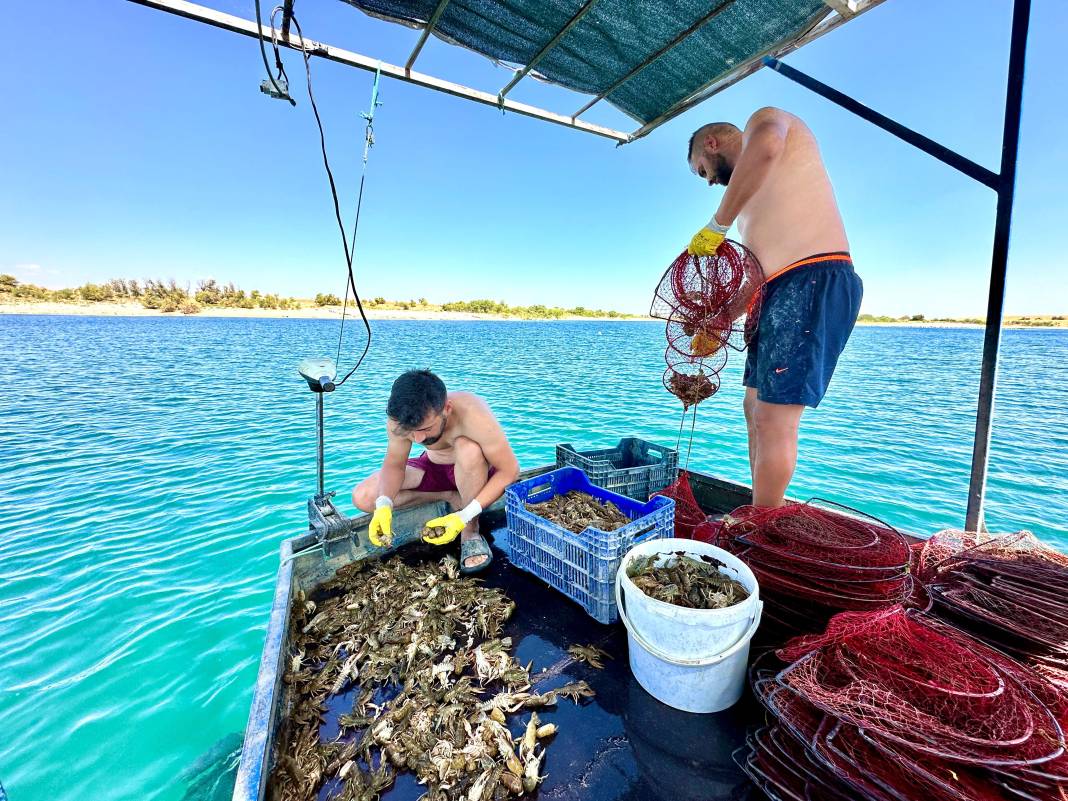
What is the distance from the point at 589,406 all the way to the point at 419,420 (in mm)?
11550

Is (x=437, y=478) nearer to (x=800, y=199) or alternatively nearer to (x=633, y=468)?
(x=633, y=468)

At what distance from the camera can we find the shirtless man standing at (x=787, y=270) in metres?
2.55

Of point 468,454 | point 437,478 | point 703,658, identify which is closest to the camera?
point 703,658

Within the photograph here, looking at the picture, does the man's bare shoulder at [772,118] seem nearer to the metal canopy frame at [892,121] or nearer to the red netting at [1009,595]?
the metal canopy frame at [892,121]

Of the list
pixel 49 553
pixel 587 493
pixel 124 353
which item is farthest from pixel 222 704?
pixel 124 353

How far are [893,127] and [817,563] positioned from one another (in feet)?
9.36

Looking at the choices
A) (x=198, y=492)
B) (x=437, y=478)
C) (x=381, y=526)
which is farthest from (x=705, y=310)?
(x=198, y=492)

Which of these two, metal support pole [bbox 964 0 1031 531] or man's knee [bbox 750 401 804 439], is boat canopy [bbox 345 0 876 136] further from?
man's knee [bbox 750 401 804 439]

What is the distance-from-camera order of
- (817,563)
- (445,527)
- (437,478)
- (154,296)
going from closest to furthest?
1. (817,563)
2. (445,527)
3. (437,478)
4. (154,296)

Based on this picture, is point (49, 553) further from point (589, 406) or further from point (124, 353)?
point (124, 353)

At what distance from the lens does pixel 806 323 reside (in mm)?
2604

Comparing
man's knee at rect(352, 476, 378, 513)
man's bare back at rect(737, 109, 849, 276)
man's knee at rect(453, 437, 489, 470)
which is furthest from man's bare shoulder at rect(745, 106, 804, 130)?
man's knee at rect(352, 476, 378, 513)

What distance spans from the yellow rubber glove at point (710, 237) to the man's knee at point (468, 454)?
6.88 ft

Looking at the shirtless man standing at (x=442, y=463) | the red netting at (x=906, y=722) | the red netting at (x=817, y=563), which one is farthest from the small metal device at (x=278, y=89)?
the red netting at (x=906, y=722)
